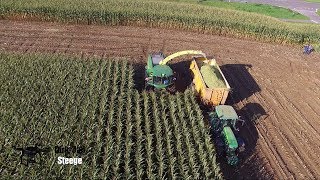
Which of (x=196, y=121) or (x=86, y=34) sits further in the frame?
(x=86, y=34)

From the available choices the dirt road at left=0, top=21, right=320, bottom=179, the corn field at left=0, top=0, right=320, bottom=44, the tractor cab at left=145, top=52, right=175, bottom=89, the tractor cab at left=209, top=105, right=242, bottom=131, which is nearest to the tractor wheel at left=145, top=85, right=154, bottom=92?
the tractor cab at left=145, top=52, right=175, bottom=89

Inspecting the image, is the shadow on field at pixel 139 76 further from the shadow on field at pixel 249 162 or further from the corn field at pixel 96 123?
the shadow on field at pixel 249 162

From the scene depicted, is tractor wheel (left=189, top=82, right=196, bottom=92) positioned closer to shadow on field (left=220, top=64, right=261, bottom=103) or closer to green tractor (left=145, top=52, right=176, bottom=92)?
green tractor (left=145, top=52, right=176, bottom=92)

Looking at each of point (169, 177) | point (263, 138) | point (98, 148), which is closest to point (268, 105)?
point (263, 138)

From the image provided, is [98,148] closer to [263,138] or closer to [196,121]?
[196,121]

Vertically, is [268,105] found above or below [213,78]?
below
